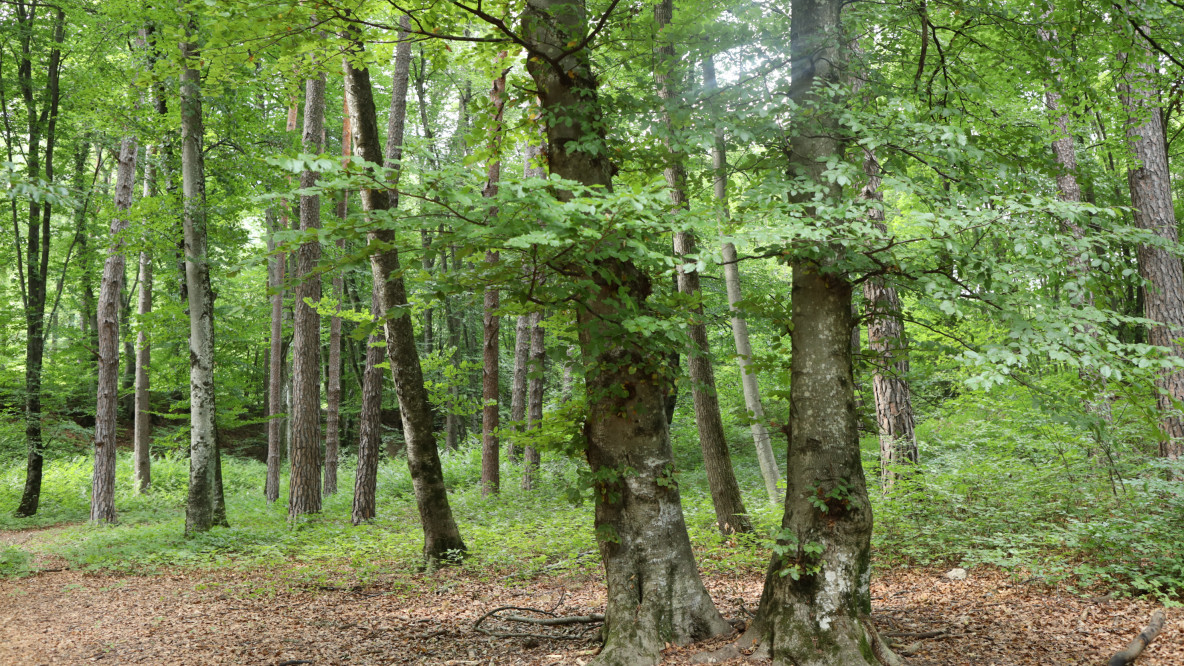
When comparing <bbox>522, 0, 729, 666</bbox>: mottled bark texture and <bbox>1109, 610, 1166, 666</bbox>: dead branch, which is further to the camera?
<bbox>522, 0, 729, 666</bbox>: mottled bark texture

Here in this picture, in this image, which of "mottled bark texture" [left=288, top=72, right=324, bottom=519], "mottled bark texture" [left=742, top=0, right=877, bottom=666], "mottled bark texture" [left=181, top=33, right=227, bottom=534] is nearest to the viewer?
"mottled bark texture" [left=742, top=0, right=877, bottom=666]

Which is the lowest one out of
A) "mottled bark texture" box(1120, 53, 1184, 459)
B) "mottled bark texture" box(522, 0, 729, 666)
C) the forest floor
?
the forest floor

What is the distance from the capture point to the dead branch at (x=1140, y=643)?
4316 mm

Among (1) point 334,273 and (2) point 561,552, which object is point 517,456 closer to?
(2) point 561,552

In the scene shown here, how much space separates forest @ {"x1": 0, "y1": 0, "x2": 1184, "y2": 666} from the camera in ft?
11.9

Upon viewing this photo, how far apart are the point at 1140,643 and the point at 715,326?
13.3 feet

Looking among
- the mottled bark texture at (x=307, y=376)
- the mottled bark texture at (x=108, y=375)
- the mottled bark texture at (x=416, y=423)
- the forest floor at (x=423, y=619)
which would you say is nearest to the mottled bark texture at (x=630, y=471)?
the forest floor at (x=423, y=619)

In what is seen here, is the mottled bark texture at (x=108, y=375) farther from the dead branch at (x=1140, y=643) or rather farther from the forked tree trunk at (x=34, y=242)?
the dead branch at (x=1140, y=643)

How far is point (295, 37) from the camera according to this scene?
16.1 ft

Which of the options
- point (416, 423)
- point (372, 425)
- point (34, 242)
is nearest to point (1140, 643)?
point (416, 423)

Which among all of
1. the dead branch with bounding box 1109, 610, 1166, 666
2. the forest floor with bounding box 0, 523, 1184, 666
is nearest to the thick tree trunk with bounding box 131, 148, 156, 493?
the forest floor with bounding box 0, 523, 1184, 666

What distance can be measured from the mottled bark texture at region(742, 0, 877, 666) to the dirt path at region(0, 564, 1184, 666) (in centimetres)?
46

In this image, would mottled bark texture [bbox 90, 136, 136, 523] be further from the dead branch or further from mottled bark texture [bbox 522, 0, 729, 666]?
the dead branch

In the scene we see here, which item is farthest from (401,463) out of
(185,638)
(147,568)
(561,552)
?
(185,638)
